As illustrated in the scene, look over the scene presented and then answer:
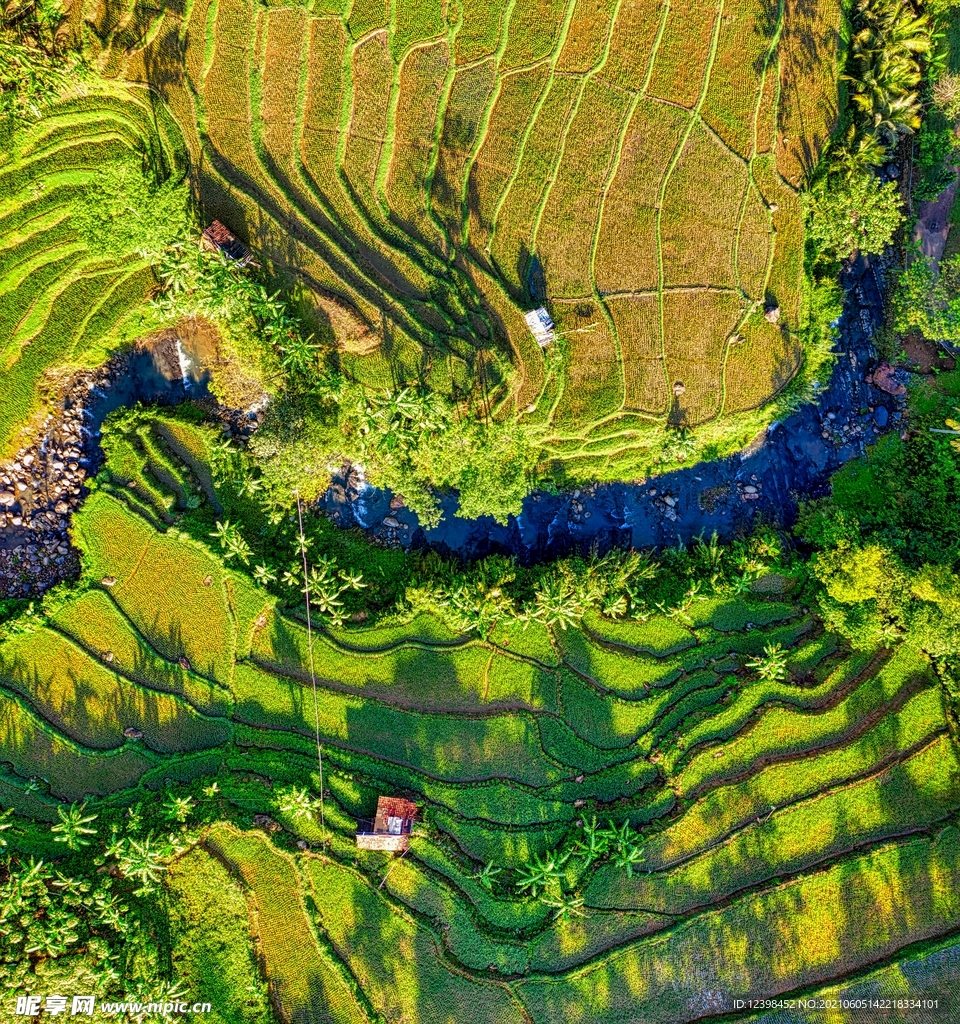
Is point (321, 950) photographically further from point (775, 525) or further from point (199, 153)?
point (199, 153)

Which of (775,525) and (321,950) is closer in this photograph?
(321,950)

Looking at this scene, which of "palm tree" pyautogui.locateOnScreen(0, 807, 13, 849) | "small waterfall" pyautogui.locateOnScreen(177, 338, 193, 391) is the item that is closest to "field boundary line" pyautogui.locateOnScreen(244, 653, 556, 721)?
"palm tree" pyautogui.locateOnScreen(0, 807, 13, 849)

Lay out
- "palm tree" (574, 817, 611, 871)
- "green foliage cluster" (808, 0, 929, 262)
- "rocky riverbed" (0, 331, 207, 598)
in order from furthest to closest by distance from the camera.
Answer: "rocky riverbed" (0, 331, 207, 598)
"green foliage cluster" (808, 0, 929, 262)
"palm tree" (574, 817, 611, 871)

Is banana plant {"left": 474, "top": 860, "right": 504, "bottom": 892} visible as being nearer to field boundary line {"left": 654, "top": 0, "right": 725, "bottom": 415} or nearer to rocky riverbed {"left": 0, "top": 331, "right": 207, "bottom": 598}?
rocky riverbed {"left": 0, "top": 331, "right": 207, "bottom": 598}

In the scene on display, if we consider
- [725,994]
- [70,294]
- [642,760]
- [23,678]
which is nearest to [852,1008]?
[725,994]

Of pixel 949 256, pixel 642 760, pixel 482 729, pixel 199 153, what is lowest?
pixel 642 760

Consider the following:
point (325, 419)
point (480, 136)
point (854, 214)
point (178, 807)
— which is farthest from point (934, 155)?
point (178, 807)

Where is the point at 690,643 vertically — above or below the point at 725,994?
above
